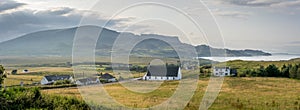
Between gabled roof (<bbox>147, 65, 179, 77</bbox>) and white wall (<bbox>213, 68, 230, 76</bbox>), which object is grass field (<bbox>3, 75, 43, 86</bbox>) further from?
white wall (<bbox>213, 68, 230, 76</bbox>)

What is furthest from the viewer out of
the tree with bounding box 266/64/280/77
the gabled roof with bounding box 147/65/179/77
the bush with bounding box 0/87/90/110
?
the gabled roof with bounding box 147/65/179/77

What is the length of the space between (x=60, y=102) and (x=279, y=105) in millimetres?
19960

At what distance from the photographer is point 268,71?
268 ft

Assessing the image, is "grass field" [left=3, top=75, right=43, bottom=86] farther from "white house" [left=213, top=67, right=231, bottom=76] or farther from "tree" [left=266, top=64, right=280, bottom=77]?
"tree" [left=266, top=64, right=280, bottom=77]

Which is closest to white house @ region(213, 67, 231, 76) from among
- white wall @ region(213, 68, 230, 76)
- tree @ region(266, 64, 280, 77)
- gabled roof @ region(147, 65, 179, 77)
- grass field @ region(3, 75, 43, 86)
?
white wall @ region(213, 68, 230, 76)

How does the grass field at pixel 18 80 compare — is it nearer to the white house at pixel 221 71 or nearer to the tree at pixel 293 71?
the white house at pixel 221 71

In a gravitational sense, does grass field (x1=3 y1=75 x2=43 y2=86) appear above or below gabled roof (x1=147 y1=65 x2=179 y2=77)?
below

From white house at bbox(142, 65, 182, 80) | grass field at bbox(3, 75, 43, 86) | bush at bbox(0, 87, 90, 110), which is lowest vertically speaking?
bush at bbox(0, 87, 90, 110)

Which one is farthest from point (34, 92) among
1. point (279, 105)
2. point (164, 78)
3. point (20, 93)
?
point (164, 78)

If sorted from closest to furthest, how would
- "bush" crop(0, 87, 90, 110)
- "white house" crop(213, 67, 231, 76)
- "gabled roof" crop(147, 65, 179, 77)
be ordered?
"bush" crop(0, 87, 90, 110) < "gabled roof" crop(147, 65, 179, 77) < "white house" crop(213, 67, 231, 76)

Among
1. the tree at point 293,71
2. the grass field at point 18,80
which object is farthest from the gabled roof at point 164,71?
the grass field at point 18,80

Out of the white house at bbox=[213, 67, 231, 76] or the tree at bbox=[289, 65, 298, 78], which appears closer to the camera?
the tree at bbox=[289, 65, 298, 78]

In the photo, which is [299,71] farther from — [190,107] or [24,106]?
[24,106]

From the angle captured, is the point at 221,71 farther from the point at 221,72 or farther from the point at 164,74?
the point at 164,74
